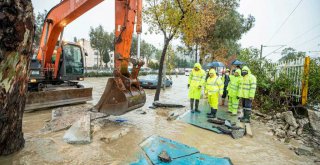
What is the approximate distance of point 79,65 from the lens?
1042 centimetres

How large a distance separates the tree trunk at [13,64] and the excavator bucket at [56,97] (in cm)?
388

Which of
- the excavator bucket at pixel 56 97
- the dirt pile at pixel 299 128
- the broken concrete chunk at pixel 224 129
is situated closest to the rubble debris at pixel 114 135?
the broken concrete chunk at pixel 224 129

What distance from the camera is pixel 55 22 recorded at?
7.48 meters

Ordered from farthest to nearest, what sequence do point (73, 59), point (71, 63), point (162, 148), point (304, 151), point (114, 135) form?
1. point (73, 59)
2. point (71, 63)
3. point (114, 135)
4. point (304, 151)
5. point (162, 148)

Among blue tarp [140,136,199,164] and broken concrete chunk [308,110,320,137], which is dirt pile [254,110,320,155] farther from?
blue tarp [140,136,199,164]

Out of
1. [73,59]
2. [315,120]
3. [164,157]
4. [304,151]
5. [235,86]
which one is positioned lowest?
[304,151]

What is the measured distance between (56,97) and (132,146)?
5077 millimetres

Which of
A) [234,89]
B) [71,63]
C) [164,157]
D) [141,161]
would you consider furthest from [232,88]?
[71,63]

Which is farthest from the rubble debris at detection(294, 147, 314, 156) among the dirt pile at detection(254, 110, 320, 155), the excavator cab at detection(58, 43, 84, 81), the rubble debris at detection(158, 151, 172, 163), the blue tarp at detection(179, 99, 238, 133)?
the excavator cab at detection(58, 43, 84, 81)

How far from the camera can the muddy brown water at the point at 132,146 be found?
13.5 ft

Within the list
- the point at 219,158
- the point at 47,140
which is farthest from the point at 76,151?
the point at 219,158

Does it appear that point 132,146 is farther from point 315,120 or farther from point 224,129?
point 315,120

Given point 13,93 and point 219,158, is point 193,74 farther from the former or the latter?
point 13,93

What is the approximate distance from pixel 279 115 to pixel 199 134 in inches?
155
